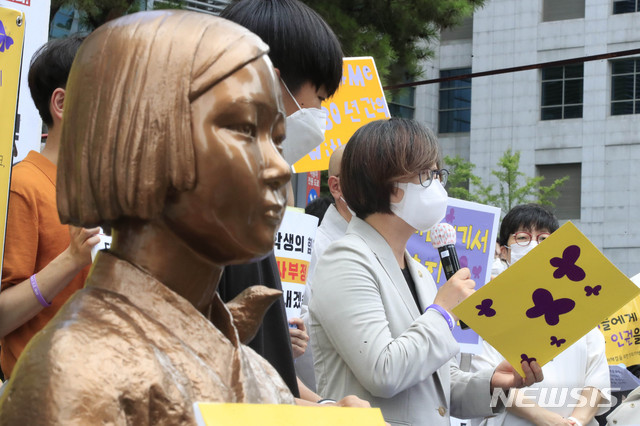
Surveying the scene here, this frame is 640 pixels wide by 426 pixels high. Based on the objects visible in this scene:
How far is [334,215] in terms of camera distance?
430 centimetres

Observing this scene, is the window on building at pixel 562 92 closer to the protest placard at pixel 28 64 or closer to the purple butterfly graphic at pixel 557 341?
the protest placard at pixel 28 64

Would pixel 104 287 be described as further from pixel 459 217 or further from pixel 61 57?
pixel 459 217

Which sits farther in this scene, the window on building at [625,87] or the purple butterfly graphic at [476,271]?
the window on building at [625,87]

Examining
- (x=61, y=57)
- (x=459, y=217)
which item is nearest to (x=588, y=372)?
(x=459, y=217)

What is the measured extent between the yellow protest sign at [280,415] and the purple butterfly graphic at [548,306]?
1.92m

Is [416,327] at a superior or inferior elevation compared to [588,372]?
superior

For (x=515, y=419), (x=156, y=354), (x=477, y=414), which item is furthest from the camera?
(x=515, y=419)

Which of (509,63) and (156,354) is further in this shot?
(509,63)

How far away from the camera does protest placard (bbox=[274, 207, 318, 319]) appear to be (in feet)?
11.2

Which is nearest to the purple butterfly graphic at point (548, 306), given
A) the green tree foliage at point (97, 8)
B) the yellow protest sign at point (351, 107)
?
the yellow protest sign at point (351, 107)

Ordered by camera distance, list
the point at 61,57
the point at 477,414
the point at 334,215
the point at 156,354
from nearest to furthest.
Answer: the point at 156,354 → the point at 61,57 → the point at 477,414 → the point at 334,215

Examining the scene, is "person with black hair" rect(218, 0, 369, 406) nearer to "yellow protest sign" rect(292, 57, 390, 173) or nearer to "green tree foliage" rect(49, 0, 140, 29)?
"yellow protest sign" rect(292, 57, 390, 173)

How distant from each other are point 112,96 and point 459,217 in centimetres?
385

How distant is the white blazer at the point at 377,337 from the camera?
2.77m
